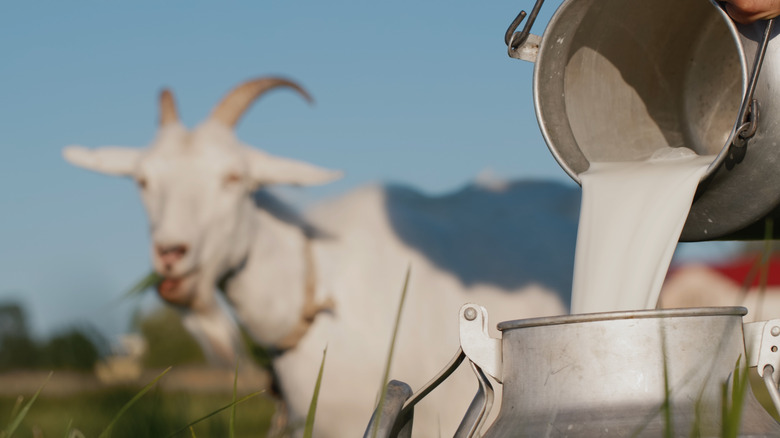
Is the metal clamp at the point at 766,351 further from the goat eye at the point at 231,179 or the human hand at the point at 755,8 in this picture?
the goat eye at the point at 231,179

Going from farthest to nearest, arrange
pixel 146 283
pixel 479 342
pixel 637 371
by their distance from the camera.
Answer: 1. pixel 146 283
2. pixel 479 342
3. pixel 637 371

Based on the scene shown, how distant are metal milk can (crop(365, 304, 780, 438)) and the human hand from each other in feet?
1.53

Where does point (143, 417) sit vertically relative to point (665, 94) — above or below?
below

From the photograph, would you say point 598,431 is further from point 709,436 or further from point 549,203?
point 549,203

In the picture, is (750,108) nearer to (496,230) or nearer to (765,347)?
(765,347)

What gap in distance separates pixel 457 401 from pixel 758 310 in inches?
77.2

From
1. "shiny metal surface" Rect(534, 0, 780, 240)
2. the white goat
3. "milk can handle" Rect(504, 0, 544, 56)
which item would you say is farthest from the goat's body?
"milk can handle" Rect(504, 0, 544, 56)

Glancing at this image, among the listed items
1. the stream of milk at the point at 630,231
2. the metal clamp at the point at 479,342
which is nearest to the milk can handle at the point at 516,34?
the stream of milk at the point at 630,231

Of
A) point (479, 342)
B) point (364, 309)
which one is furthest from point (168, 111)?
point (479, 342)

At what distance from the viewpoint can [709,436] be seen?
33.4 inches

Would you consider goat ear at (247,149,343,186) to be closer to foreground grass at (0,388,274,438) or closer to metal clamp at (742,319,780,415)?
foreground grass at (0,388,274,438)

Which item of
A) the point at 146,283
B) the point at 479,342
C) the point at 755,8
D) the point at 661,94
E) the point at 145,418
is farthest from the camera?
the point at 146,283

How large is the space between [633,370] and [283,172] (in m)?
2.44

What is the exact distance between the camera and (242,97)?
11.3 feet
